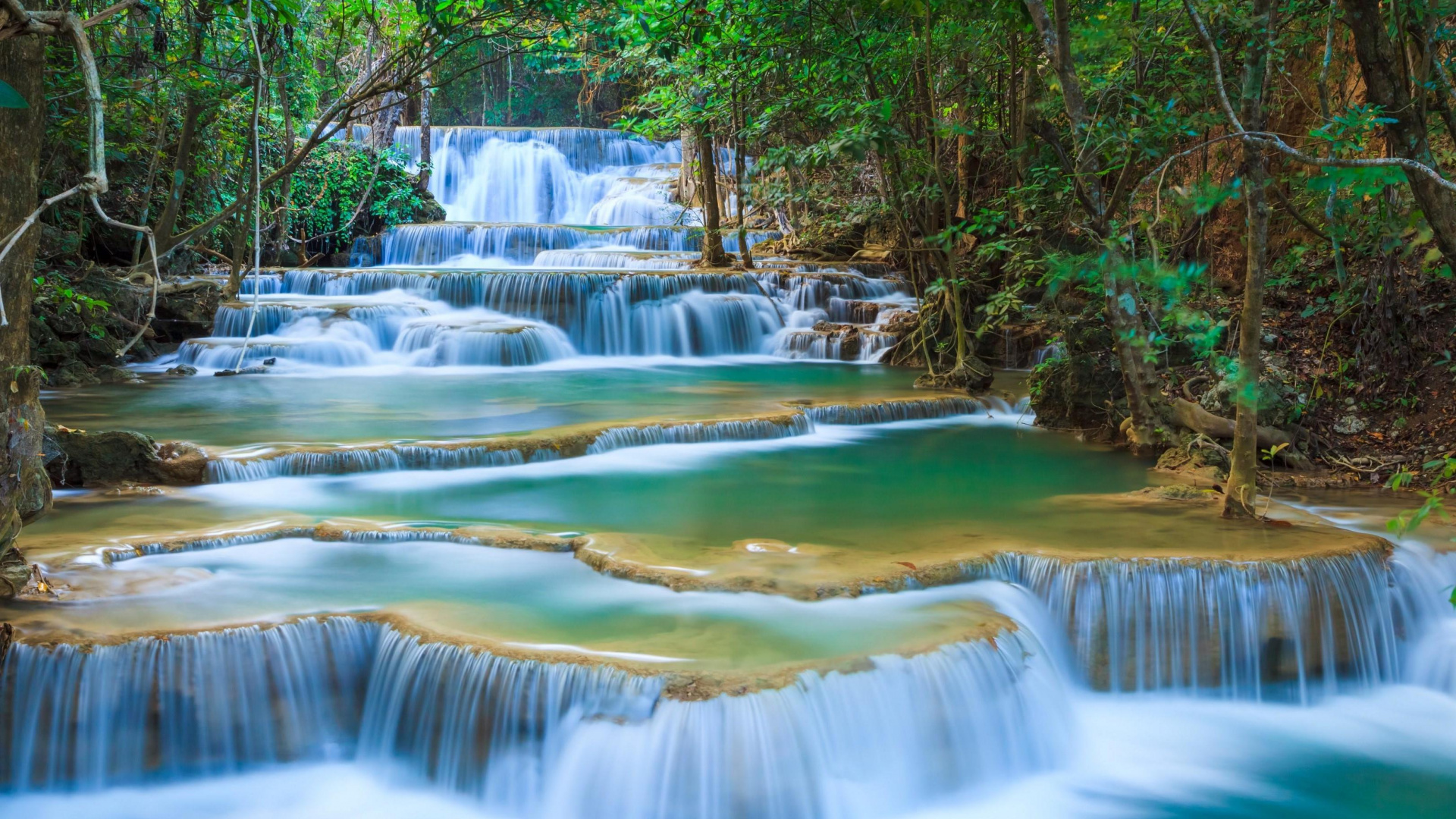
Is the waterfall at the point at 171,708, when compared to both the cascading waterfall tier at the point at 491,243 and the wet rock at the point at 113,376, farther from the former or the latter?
the cascading waterfall tier at the point at 491,243

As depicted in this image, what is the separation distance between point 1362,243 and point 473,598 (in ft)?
23.4

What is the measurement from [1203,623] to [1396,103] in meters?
2.77

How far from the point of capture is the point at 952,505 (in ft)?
21.8

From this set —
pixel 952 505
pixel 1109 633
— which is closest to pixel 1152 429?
pixel 952 505

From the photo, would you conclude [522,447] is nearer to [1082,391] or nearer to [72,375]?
[1082,391]

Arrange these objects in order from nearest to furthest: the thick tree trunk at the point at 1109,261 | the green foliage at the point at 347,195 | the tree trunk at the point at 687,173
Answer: the thick tree trunk at the point at 1109,261 < the green foliage at the point at 347,195 < the tree trunk at the point at 687,173

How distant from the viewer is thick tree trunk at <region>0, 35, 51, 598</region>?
3.50 m

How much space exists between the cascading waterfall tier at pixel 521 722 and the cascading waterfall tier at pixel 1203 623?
2.20 feet

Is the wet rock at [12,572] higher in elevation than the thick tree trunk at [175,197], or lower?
lower

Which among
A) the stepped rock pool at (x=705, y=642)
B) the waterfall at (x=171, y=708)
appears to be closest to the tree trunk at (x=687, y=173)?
the stepped rock pool at (x=705, y=642)

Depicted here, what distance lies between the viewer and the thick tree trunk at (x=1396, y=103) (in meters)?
5.18

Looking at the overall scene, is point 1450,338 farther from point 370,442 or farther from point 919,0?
point 370,442

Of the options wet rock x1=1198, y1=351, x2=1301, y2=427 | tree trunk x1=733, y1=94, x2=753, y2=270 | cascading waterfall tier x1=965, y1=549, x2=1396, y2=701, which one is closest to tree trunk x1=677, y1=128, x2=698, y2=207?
tree trunk x1=733, y1=94, x2=753, y2=270

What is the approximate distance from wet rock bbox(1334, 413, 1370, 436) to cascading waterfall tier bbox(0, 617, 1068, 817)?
4.35 meters
